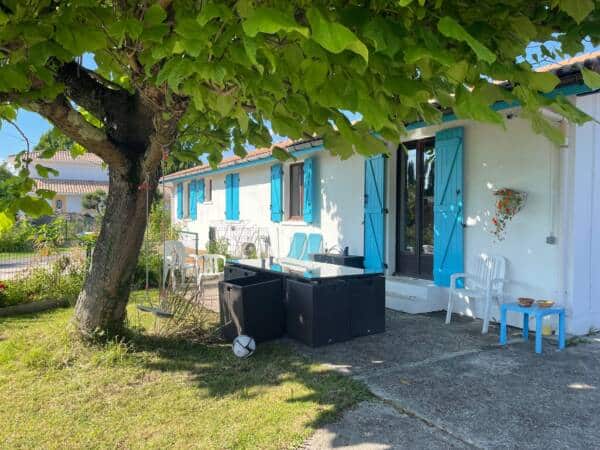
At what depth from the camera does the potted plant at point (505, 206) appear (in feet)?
19.1

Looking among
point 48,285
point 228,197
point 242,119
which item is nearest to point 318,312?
point 242,119

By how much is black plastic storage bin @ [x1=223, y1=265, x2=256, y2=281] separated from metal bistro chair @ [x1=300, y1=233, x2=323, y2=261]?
335 centimetres

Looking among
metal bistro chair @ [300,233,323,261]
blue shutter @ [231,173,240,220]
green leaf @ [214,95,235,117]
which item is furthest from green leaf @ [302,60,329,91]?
blue shutter @ [231,173,240,220]

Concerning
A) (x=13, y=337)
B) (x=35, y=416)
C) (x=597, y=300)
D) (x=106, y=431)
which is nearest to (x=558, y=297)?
(x=597, y=300)

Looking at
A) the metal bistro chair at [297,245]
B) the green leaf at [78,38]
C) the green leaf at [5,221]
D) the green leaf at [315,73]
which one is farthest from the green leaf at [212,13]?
the metal bistro chair at [297,245]

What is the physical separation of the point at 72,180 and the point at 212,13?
4508 cm

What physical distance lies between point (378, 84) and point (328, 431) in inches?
89.2

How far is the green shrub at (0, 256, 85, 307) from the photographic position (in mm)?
7465

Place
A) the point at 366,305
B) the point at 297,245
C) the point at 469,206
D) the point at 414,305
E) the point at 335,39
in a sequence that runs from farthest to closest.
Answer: the point at 297,245 < the point at 414,305 < the point at 469,206 < the point at 366,305 < the point at 335,39

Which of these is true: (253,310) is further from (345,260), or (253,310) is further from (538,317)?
(345,260)

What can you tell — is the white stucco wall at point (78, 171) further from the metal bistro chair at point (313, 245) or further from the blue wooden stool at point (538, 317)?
the blue wooden stool at point (538, 317)

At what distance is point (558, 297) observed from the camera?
5.48 meters

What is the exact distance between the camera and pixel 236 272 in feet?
21.3

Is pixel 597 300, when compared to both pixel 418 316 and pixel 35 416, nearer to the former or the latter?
pixel 418 316
